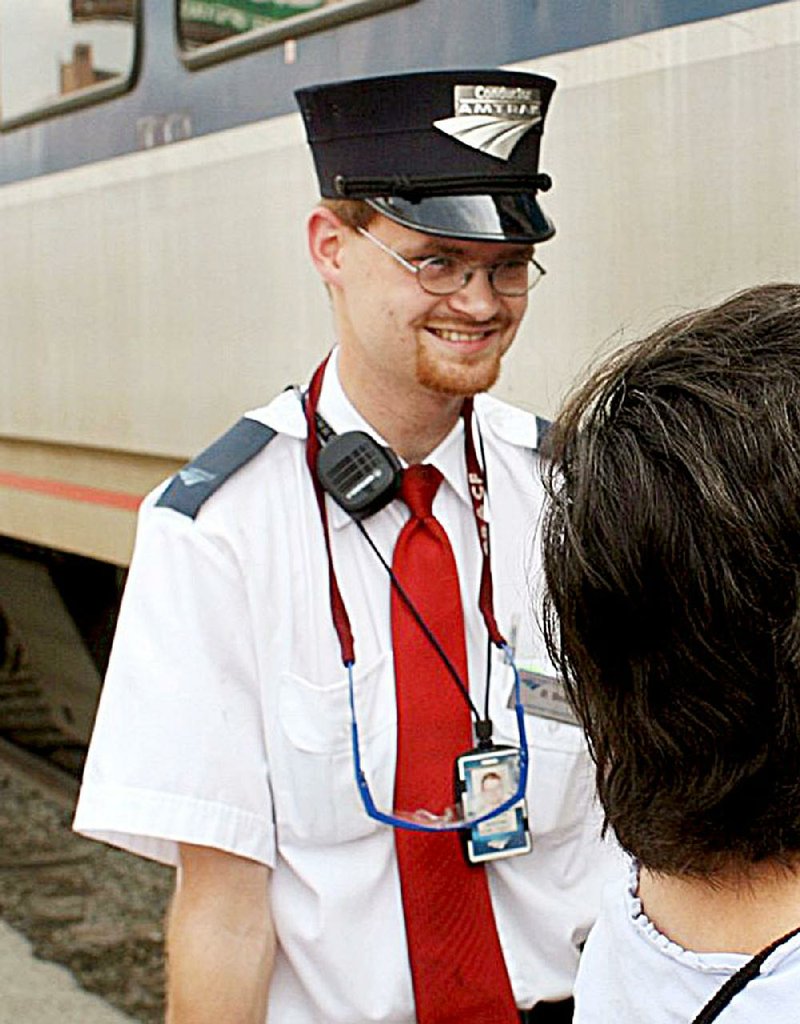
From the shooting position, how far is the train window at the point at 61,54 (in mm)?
4281

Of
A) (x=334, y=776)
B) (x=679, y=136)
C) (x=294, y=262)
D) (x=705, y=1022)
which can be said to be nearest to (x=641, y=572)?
(x=705, y=1022)

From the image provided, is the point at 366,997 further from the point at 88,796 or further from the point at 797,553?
the point at 797,553

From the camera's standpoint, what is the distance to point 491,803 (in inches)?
79.3

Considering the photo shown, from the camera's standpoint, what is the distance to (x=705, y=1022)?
113 cm

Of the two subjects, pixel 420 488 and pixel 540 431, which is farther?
pixel 540 431

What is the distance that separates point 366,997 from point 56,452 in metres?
3.03

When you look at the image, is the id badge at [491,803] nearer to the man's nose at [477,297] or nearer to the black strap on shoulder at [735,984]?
the man's nose at [477,297]

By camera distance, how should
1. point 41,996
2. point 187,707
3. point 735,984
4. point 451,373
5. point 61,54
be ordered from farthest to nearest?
1. point 61,54
2. point 41,996
3. point 451,373
4. point 187,707
5. point 735,984

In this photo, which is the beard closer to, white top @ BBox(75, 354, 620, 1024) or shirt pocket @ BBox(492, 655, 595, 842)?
white top @ BBox(75, 354, 620, 1024)

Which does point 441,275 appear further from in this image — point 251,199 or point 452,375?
point 251,199

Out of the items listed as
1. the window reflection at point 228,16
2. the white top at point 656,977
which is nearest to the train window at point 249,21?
the window reflection at point 228,16

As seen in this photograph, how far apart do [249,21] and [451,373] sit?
1848 millimetres

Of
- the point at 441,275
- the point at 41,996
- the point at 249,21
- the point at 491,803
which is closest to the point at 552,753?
the point at 491,803

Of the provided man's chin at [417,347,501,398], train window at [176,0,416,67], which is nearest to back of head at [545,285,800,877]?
man's chin at [417,347,501,398]
